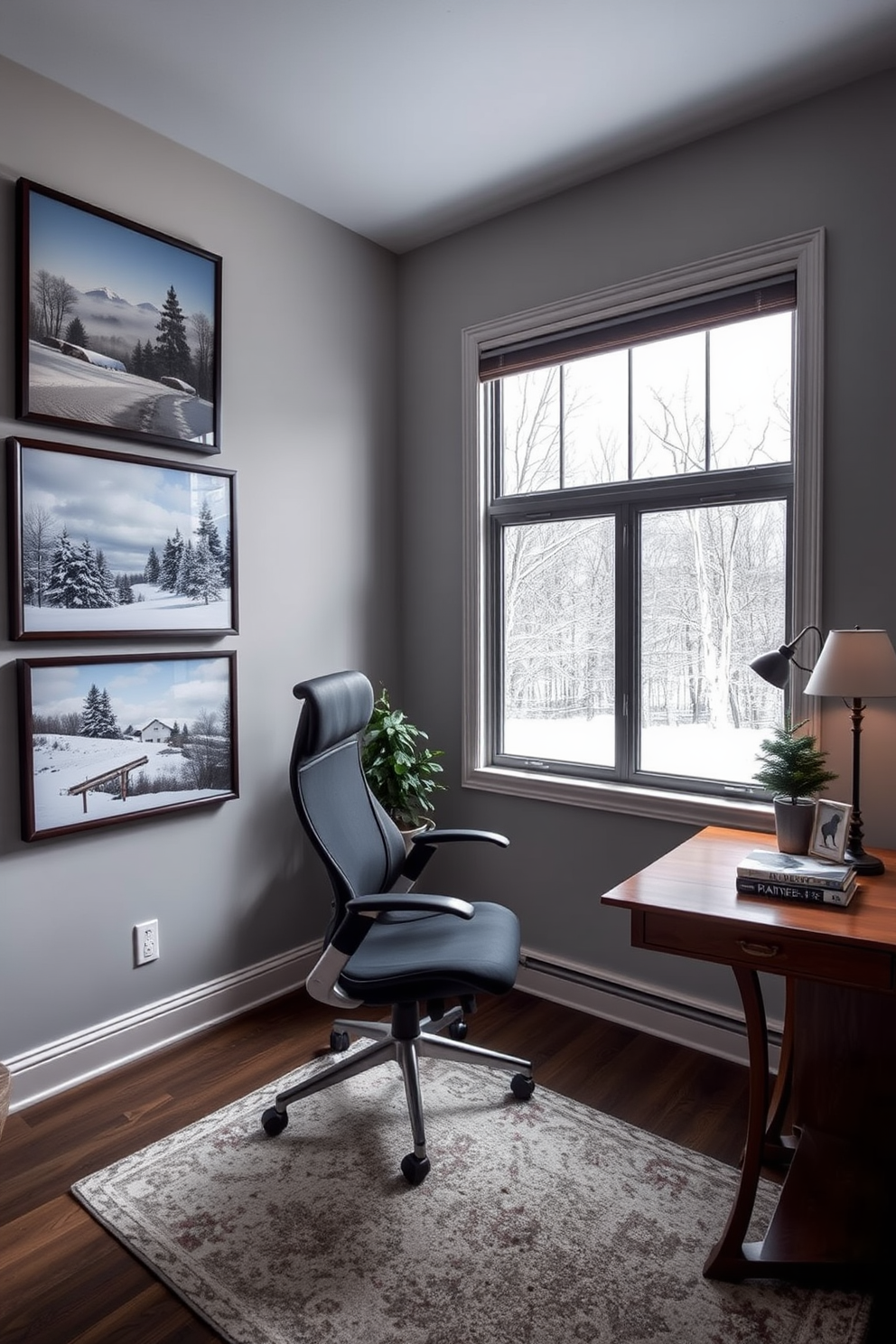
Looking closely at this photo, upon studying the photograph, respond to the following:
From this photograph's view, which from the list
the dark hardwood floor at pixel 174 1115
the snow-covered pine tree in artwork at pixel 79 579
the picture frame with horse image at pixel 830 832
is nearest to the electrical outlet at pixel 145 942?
the dark hardwood floor at pixel 174 1115

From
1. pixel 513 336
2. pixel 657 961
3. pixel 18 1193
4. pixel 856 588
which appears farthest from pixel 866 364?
pixel 18 1193

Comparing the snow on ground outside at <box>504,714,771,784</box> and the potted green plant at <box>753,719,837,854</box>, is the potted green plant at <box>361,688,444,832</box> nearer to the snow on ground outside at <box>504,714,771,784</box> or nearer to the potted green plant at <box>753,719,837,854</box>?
the snow on ground outside at <box>504,714,771,784</box>

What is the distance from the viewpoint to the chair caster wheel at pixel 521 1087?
2.28m

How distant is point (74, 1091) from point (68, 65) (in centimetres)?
284

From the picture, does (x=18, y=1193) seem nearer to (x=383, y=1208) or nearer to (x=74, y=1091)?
(x=74, y=1091)

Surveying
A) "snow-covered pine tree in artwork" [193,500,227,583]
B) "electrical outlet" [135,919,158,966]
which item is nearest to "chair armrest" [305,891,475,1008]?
"electrical outlet" [135,919,158,966]

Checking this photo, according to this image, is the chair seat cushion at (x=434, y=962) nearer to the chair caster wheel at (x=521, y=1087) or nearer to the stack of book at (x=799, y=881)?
the chair caster wheel at (x=521, y=1087)

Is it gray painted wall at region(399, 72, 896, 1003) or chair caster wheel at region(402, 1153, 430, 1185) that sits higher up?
gray painted wall at region(399, 72, 896, 1003)

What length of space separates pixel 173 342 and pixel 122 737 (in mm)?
1228

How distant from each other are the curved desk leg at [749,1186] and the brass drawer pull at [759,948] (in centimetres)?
5

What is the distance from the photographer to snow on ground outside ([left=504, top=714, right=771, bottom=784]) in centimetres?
260

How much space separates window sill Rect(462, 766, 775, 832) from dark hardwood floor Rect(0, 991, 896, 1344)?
728 millimetres

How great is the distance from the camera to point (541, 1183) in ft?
6.38

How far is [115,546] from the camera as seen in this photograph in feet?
7.90
